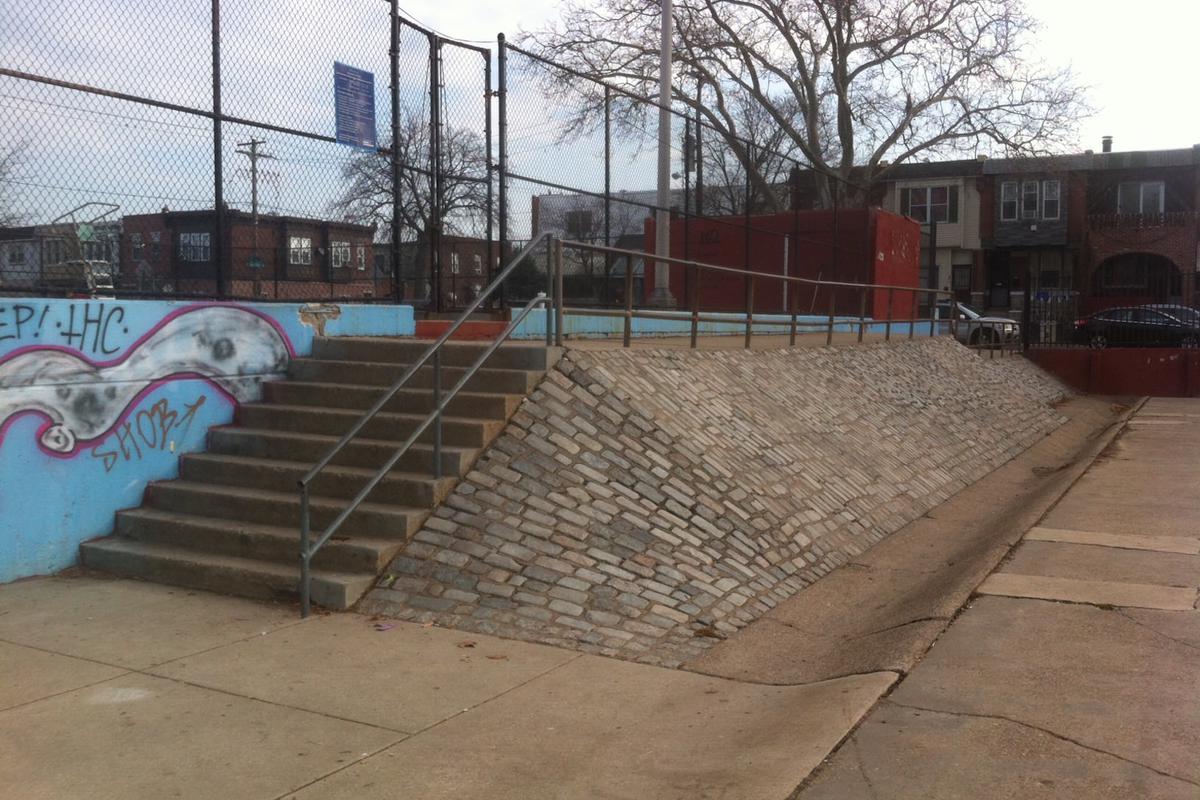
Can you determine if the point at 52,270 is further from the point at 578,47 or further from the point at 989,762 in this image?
the point at 578,47

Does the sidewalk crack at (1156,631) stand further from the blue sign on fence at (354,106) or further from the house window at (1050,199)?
the house window at (1050,199)

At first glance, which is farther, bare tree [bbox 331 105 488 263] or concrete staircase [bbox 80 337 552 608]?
bare tree [bbox 331 105 488 263]

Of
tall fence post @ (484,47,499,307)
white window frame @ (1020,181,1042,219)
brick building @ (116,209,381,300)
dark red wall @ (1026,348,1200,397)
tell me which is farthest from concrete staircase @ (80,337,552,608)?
white window frame @ (1020,181,1042,219)

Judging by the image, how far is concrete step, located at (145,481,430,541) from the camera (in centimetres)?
664

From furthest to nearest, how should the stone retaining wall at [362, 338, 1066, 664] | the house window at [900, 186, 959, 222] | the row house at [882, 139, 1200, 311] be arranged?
the house window at [900, 186, 959, 222]
the row house at [882, 139, 1200, 311]
the stone retaining wall at [362, 338, 1066, 664]

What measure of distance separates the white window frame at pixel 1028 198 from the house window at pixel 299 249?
1599 inches

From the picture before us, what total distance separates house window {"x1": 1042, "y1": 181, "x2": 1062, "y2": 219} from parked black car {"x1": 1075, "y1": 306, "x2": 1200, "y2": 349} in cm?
1971

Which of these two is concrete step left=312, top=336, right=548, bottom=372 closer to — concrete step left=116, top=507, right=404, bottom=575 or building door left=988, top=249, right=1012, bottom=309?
concrete step left=116, top=507, right=404, bottom=575

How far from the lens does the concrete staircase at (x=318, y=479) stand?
257 inches

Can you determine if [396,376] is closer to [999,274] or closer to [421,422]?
[421,422]

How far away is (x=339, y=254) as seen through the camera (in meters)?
9.28

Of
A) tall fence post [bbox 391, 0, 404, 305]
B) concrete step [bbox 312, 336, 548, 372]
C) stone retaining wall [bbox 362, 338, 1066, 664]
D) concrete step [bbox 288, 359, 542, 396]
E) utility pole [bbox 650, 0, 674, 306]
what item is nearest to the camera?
stone retaining wall [bbox 362, 338, 1066, 664]

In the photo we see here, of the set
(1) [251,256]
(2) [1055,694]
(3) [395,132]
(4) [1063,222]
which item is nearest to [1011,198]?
(4) [1063,222]

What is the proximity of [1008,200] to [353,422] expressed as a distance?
41.8 metres
